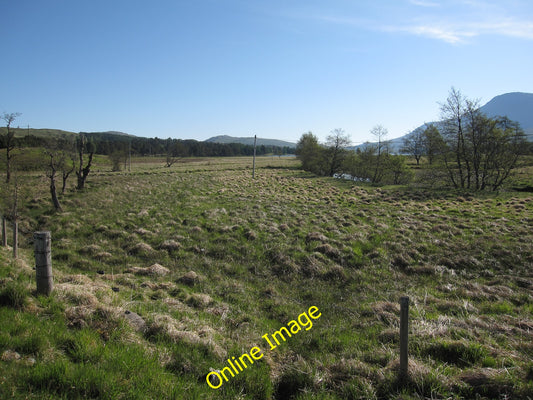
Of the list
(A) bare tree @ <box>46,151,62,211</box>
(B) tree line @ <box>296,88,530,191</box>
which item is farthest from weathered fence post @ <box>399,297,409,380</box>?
(B) tree line @ <box>296,88,530,191</box>

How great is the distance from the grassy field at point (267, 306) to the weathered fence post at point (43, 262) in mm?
201

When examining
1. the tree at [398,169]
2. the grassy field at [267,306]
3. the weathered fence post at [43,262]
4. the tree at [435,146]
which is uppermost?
the tree at [435,146]

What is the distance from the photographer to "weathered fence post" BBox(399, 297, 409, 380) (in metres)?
3.90

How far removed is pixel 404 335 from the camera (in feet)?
13.1

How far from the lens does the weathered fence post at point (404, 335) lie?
12.8ft

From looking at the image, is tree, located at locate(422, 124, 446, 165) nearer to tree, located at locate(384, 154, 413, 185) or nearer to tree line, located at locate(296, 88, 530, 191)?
tree line, located at locate(296, 88, 530, 191)

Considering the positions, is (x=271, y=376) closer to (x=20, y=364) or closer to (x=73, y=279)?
(x=20, y=364)

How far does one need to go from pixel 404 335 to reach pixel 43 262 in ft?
21.2

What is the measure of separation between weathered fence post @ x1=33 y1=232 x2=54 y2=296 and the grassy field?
201mm

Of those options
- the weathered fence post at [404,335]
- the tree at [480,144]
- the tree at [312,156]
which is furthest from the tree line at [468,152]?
the weathered fence post at [404,335]

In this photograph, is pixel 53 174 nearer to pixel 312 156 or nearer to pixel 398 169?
pixel 398 169

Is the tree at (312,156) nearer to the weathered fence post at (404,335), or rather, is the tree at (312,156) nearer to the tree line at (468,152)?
the tree line at (468,152)

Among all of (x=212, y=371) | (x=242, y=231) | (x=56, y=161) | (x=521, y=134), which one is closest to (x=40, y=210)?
(x=56, y=161)

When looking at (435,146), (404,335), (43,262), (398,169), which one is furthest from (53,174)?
(398,169)
